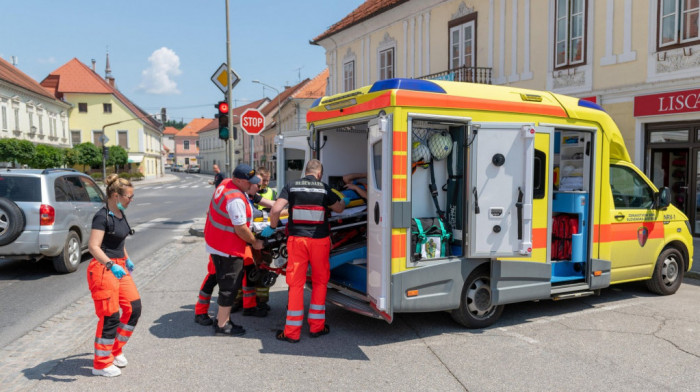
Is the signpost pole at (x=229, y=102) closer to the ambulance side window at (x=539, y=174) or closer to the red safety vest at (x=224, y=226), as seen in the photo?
the red safety vest at (x=224, y=226)

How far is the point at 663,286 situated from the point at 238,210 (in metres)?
5.62

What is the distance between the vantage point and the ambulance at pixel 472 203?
4805 mm

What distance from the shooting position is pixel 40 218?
757cm

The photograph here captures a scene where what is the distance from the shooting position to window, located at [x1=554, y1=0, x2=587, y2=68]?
13.1 m

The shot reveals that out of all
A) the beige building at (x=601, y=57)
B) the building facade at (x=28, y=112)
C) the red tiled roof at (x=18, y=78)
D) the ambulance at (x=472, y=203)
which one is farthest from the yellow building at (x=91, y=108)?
the ambulance at (x=472, y=203)

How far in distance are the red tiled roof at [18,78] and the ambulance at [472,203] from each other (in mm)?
41629

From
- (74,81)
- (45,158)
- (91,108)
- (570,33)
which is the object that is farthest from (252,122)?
(74,81)

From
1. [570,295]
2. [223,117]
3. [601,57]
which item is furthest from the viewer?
[601,57]

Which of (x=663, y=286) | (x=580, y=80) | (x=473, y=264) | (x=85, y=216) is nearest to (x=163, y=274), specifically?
(x=85, y=216)

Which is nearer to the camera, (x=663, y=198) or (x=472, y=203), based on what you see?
(x=472, y=203)

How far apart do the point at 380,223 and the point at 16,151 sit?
115 feet

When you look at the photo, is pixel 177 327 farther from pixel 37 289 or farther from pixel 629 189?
pixel 629 189

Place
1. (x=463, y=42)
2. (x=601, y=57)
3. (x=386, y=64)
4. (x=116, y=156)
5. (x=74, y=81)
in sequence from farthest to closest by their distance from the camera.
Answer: (x=74, y=81) < (x=116, y=156) < (x=386, y=64) < (x=463, y=42) < (x=601, y=57)

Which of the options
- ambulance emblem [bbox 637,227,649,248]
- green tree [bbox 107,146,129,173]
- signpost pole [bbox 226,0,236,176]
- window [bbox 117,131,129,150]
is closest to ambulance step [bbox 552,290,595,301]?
ambulance emblem [bbox 637,227,649,248]
